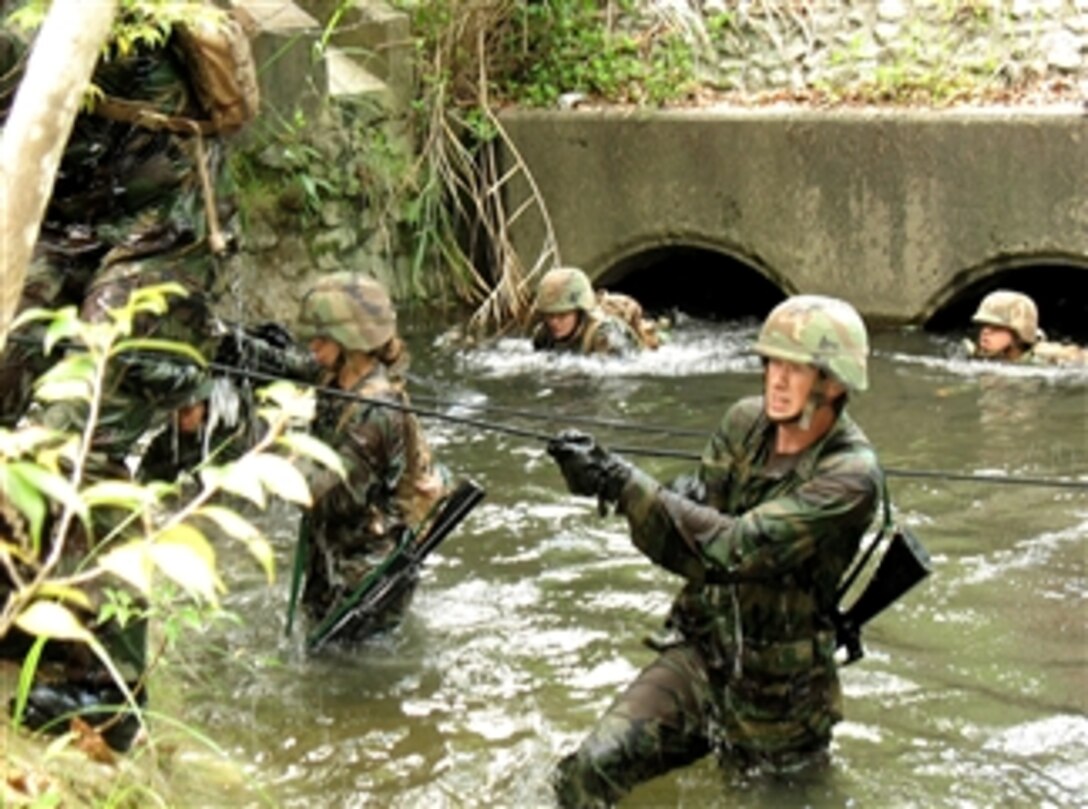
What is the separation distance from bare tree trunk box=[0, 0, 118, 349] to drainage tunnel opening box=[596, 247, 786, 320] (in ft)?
37.6

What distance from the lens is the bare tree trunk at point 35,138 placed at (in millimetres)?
3041

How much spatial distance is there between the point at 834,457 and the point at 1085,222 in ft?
24.8

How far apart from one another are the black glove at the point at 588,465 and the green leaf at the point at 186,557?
2706 millimetres

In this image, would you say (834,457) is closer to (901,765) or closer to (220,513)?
(901,765)

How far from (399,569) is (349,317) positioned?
1.02m

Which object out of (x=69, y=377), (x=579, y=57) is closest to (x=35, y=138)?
(x=69, y=377)

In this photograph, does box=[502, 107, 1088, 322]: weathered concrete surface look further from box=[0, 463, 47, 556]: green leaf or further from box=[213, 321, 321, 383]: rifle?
box=[0, 463, 47, 556]: green leaf

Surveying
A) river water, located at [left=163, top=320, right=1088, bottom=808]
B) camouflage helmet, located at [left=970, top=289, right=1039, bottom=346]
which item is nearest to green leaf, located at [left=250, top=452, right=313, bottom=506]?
river water, located at [left=163, top=320, right=1088, bottom=808]

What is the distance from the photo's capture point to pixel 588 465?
5.05m

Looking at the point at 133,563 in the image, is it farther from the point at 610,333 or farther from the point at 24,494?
the point at 610,333

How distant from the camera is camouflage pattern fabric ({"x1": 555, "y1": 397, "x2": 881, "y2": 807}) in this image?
5047mm

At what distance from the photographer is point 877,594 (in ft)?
17.7

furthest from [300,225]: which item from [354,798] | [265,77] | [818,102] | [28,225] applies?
[28,225]

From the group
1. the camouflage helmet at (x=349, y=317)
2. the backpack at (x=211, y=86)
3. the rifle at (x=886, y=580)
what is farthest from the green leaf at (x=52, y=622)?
the camouflage helmet at (x=349, y=317)
